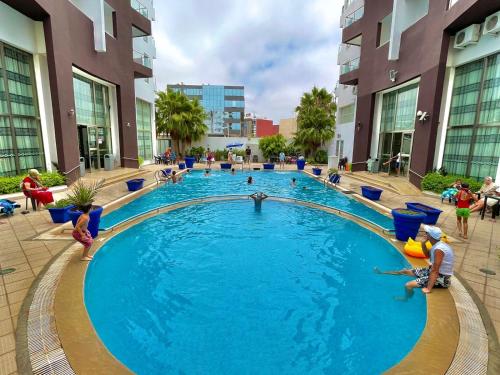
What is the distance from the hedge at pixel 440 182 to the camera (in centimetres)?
1066

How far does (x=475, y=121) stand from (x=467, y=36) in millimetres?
3405

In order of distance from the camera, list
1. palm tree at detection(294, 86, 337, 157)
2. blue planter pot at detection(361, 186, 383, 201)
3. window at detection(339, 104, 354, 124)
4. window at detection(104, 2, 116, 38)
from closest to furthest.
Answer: blue planter pot at detection(361, 186, 383, 201) < window at detection(104, 2, 116, 38) < window at detection(339, 104, 354, 124) < palm tree at detection(294, 86, 337, 157)

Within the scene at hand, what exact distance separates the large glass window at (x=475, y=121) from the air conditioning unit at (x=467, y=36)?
858mm

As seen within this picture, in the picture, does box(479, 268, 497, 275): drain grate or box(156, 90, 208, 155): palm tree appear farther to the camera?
box(156, 90, 208, 155): palm tree

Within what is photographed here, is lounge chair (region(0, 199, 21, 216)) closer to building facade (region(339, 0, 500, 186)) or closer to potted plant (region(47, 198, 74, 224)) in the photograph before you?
potted plant (region(47, 198, 74, 224))

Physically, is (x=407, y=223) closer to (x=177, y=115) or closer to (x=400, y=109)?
(x=400, y=109)

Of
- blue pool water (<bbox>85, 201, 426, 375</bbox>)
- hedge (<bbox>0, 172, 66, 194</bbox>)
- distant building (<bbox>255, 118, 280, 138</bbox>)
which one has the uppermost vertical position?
distant building (<bbox>255, 118, 280, 138</bbox>)

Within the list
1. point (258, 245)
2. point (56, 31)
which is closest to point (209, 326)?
point (258, 245)

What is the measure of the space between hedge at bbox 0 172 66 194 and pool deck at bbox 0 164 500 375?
1.12 meters

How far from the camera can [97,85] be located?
55.3ft

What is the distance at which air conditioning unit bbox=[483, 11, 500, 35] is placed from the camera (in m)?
9.69

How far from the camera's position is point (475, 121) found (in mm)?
11078

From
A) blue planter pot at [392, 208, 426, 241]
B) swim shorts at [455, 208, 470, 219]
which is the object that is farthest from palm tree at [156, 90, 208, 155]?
swim shorts at [455, 208, 470, 219]

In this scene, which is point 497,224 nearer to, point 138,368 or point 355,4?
point 138,368
